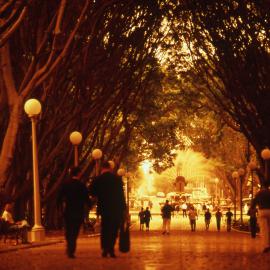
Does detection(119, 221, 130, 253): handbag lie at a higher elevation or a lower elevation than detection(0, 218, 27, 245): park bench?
lower

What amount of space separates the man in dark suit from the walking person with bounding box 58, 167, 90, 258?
1.64 ft

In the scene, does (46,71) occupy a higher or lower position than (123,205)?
higher

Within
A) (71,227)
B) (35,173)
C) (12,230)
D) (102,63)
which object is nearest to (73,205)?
(71,227)

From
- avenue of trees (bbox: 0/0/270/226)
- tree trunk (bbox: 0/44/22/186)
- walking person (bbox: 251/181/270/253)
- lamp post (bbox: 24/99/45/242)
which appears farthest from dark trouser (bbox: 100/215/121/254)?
lamp post (bbox: 24/99/45/242)

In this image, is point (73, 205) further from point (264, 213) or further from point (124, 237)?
point (264, 213)

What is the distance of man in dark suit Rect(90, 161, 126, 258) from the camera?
1388cm

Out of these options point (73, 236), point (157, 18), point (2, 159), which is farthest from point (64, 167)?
point (73, 236)

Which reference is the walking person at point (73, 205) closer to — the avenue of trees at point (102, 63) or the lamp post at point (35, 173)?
the avenue of trees at point (102, 63)

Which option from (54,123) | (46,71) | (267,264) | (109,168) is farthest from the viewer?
(54,123)

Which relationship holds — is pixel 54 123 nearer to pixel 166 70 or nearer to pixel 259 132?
pixel 259 132

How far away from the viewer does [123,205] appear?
14.0 metres

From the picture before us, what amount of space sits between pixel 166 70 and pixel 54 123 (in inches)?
679

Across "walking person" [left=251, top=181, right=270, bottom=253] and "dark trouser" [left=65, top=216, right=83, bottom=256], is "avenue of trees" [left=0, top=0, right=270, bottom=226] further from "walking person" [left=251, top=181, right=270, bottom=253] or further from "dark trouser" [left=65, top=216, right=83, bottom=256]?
"dark trouser" [left=65, top=216, right=83, bottom=256]

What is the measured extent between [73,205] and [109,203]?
91cm
